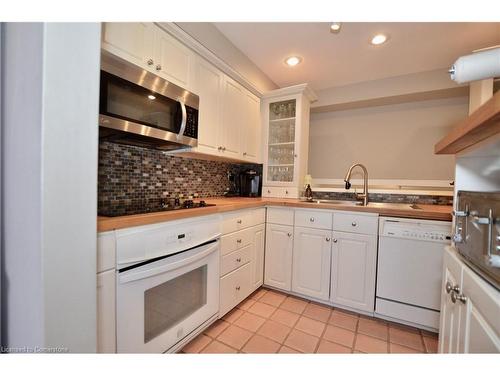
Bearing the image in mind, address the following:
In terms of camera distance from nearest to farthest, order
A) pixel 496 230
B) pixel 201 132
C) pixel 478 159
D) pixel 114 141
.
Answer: pixel 496 230
pixel 478 159
pixel 114 141
pixel 201 132

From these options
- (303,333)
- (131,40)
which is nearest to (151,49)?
(131,40)

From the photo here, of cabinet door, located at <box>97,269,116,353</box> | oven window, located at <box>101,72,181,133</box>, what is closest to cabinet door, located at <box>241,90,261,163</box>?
oven window, located at <box>101,72,181,133</box>

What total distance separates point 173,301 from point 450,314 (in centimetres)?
129

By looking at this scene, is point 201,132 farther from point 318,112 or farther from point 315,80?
point 318,112

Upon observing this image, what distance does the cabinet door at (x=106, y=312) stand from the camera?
2.79 feet

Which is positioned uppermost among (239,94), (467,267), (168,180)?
(239,94)

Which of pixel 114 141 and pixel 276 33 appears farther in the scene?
pixel 276 33

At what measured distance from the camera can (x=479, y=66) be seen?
0.62 m

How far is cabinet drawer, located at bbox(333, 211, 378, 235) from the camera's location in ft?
5.30

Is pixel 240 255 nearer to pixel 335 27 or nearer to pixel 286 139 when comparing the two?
pixel 286 139

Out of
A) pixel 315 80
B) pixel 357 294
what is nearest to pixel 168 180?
pixel 357 294

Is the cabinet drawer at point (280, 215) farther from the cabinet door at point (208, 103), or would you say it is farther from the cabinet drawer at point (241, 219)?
the cabinet door at point (208, 103)

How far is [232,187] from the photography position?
8.28ft

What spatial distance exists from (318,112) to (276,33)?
4.53ft
